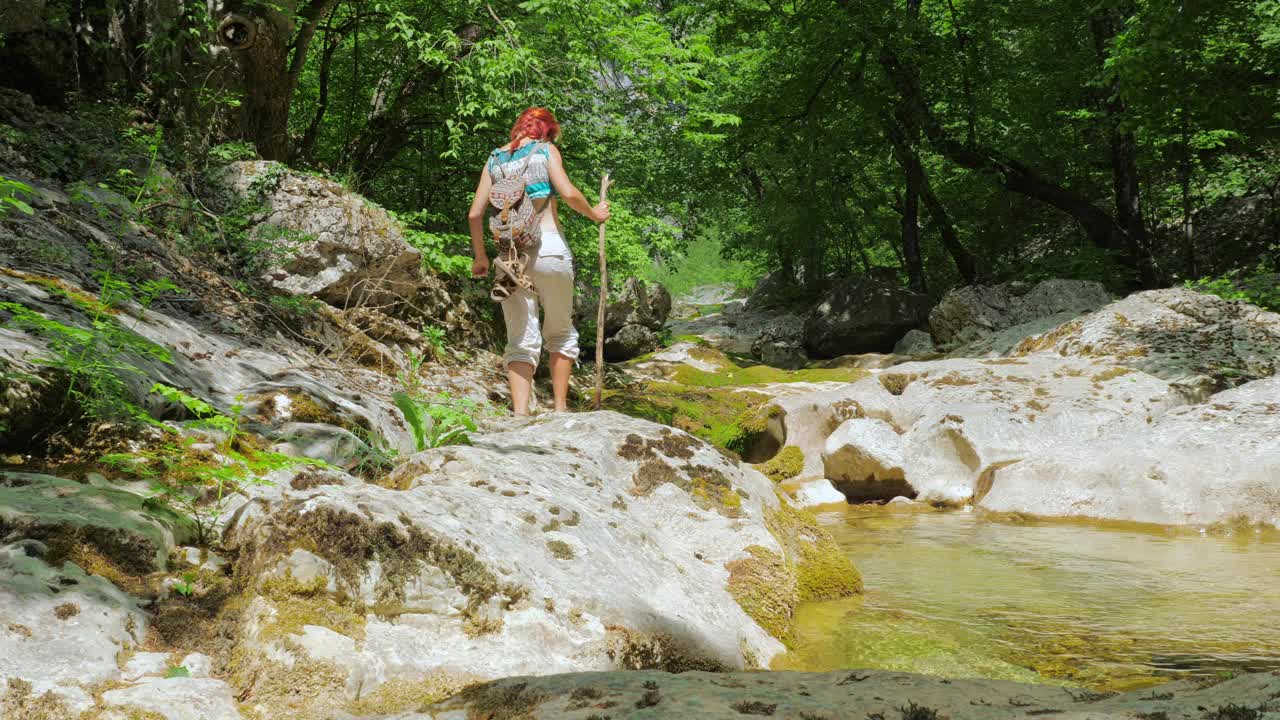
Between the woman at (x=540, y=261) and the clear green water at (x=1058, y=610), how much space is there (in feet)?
8.30

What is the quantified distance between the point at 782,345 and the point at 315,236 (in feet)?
45.5

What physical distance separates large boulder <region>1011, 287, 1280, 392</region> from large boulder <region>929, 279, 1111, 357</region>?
1776 mm

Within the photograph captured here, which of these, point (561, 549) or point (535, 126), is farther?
point (535, 126)

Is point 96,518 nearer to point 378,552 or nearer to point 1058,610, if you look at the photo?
point 378,552

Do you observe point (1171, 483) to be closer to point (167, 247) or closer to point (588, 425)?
point (588, 425)

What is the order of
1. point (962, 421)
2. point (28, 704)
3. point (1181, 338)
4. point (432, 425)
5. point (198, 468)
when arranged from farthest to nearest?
point (1181, 338)
point (962, 421)
point (432, 425)
point (198, 468)
point (28, 704)

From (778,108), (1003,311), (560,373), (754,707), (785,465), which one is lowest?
(785,465)

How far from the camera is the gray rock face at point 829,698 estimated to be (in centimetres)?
175

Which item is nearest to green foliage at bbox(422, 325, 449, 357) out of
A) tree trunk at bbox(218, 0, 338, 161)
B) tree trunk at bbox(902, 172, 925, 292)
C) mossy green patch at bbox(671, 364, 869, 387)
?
tree trunk at bbox(218, 0, 338, 161)

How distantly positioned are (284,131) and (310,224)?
7.19 ft

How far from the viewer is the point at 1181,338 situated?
9.19 meters

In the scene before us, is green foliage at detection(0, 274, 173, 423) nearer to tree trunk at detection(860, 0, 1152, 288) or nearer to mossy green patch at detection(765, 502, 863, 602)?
mossy green patch at detection(765, 502, 863, 602)

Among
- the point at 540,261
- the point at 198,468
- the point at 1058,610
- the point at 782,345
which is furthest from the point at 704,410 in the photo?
the point at 782,345

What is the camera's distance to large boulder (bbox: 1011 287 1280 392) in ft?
27.6
